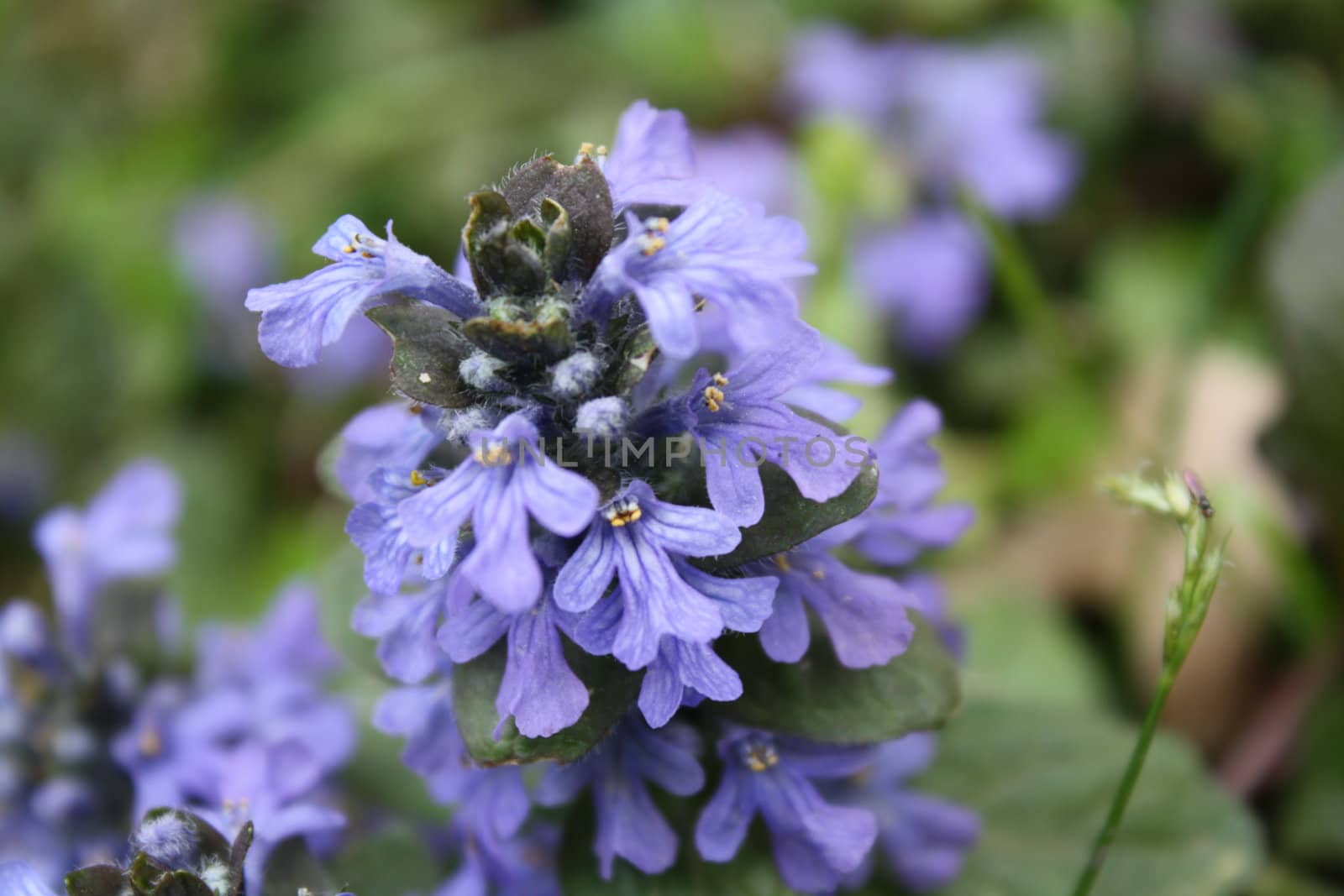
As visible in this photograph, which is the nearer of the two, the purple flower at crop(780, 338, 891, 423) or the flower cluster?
the purple flower at crop(780, 338, 891, 423)

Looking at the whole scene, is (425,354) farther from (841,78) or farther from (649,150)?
(841,78)

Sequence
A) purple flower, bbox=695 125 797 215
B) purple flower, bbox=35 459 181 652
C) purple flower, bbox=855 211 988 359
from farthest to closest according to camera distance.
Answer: purple flower, bbox=695 125 797 215 < purple flower, bbox=855 211 988 359 < purple flower, bbox=35 459 181 652

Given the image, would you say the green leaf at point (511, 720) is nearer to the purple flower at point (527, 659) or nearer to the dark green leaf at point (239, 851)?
the purple flower at point (527, 659)

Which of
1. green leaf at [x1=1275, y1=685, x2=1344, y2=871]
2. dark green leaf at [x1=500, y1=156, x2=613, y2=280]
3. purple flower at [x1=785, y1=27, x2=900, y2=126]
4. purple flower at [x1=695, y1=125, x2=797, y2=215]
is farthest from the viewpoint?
purple flower at [x1=785, y1=27, x2=900, y2=126]

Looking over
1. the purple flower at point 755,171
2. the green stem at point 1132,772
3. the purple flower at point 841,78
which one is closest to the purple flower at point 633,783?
the green stem at point 1132,772

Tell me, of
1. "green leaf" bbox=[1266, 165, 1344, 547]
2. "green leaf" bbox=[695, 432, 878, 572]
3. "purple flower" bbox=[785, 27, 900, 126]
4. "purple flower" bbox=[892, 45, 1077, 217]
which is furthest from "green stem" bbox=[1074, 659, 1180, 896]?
"purple flower" bbox=[785, 27, 900, 126]

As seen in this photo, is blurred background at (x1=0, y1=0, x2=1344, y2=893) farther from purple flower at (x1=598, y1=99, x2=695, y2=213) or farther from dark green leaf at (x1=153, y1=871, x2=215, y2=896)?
dark green leaf at (x1=153, y1=871, x2=215, y2=896)

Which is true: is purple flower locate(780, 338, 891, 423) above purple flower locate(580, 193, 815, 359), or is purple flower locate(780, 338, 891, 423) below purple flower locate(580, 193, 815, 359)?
below
